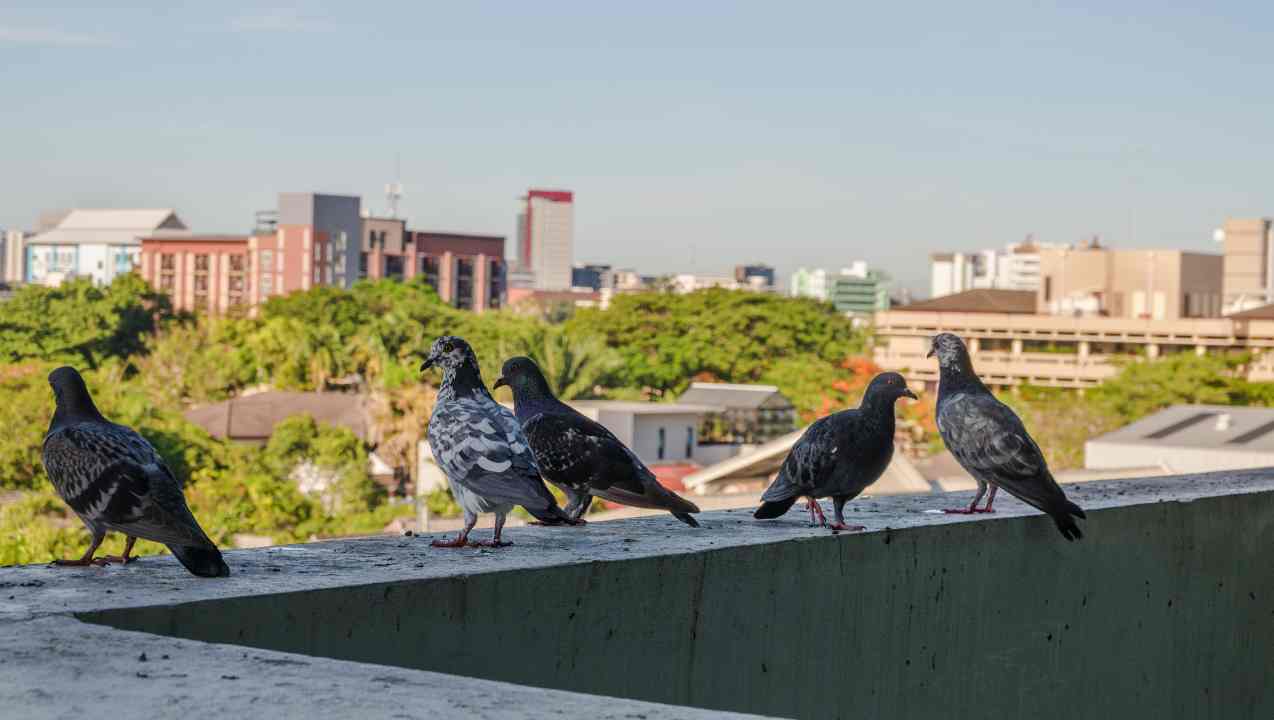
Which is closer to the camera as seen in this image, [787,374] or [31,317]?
[787,374]

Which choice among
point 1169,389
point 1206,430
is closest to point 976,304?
point 1169,389

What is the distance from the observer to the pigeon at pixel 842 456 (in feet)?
18.3

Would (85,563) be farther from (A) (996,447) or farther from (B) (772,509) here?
(A) (996,447)

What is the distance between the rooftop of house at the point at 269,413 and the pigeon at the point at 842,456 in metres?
41.5

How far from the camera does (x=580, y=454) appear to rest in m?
5.55

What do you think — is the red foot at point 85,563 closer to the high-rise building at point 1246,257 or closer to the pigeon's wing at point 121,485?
the pigeon's wing at point 121,485

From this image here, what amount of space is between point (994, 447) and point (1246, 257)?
359ft

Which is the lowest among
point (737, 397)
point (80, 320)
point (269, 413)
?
point (269, 413)

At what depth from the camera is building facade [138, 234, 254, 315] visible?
477ft

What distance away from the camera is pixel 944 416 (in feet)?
19.8

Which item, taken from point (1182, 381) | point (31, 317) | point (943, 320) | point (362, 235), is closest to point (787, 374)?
point (1182, 381)

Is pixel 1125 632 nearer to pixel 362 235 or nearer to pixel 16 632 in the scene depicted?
pixel 16 632

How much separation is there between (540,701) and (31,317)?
81.5m

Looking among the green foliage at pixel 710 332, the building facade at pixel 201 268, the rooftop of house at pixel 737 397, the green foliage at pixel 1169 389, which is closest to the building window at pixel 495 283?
the building facade at pixel 201 268
